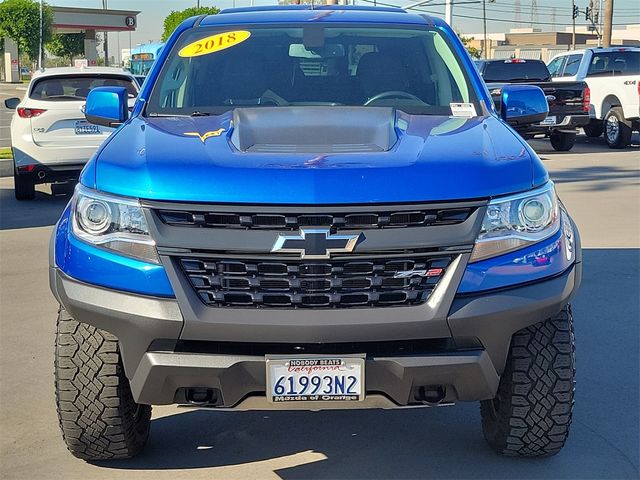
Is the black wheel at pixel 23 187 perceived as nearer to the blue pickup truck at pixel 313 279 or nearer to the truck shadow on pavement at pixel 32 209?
the truck shadow on pavement at pixel 32 209

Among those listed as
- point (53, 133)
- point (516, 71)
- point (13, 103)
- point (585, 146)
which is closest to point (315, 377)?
point (53, 133)

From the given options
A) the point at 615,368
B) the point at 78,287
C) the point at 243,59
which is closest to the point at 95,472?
the point at 78,287

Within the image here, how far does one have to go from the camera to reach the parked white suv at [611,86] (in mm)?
17969

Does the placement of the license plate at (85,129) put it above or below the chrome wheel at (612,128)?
above

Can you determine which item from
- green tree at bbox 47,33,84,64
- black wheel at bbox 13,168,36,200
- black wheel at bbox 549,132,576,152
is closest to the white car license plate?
black wheel at bbox 13,168,36,200

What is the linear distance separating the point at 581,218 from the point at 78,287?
7705 mm

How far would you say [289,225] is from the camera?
322 centimetres

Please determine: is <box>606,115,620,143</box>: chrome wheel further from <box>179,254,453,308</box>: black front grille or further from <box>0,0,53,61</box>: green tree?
<box>0,0,53,61</box>: green tree

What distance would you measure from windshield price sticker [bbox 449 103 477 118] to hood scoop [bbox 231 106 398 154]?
325mm

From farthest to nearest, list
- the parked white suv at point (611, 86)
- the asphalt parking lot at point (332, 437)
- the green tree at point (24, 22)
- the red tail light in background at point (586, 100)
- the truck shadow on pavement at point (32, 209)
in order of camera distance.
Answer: the green tree at point (24, 22)
the parked white suv at point (611, 86)
the red tail light in background at point (586, 100)
the truck shadow on pavement at point (32, 209)
the asphalt parking lot at point (332, 437)

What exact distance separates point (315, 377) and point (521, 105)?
2.31 meters

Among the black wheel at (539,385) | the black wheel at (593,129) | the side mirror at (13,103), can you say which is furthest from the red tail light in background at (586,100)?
the black wheel at (539,385)

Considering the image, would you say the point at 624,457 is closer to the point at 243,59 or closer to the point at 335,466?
the point at 335,466

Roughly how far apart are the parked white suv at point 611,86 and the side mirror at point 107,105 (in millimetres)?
14381
